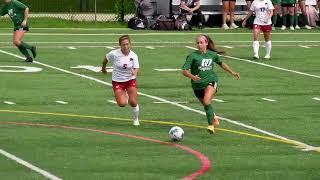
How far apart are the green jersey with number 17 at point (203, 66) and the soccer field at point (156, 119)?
0.89 m

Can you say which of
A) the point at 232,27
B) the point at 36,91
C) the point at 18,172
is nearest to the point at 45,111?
the point at 36,91

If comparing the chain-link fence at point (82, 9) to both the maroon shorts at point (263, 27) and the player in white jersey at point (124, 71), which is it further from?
the player in white jersey at point (124, 71)

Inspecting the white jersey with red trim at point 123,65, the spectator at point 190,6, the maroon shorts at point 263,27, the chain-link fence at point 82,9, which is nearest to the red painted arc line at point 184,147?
the white jersey with red trim at point 123,65

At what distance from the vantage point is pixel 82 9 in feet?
190

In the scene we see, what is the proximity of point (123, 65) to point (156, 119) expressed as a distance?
1397mm

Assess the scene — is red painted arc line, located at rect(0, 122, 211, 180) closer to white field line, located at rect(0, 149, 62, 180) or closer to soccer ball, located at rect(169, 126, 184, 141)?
soccer ball, located at rect(169, 126, 184, 141)

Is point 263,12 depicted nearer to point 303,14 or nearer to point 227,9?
point 227,9

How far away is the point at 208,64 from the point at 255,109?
3.51 m

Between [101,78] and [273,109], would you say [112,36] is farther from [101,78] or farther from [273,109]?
[273,109]

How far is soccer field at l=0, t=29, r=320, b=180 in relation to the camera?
57.7 ft

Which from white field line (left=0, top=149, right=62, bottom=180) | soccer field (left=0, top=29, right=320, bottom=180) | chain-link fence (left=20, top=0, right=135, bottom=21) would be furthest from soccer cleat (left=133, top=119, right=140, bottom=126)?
chain-link fence (left=20, top=0, right=135, bottom=21)

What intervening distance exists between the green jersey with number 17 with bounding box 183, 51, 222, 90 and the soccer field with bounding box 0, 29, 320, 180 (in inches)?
34.9

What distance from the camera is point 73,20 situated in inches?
2055

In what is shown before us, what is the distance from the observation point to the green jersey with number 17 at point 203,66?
2191 cm
